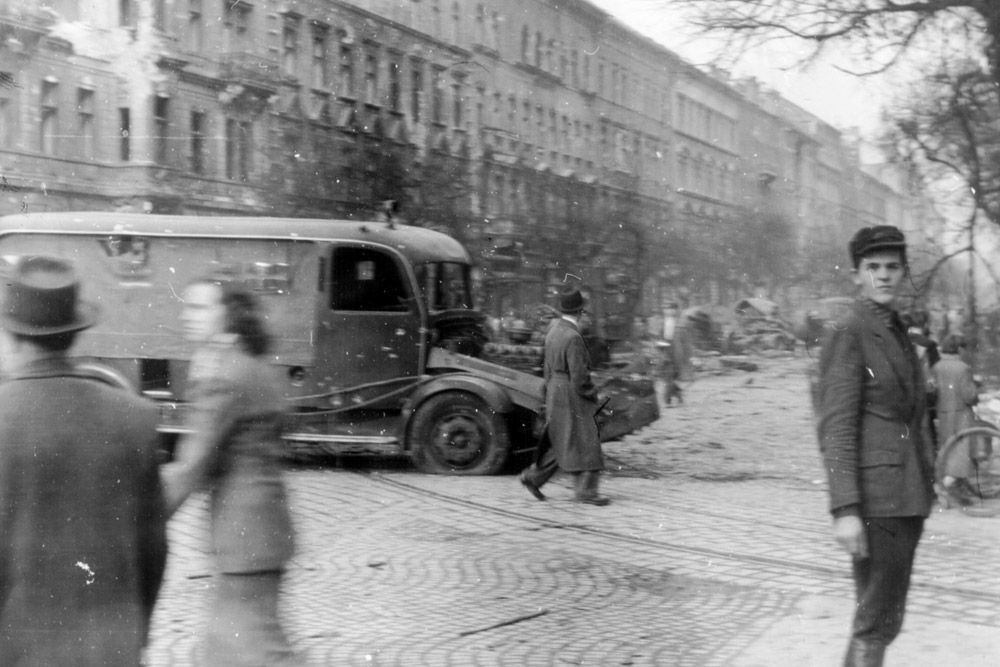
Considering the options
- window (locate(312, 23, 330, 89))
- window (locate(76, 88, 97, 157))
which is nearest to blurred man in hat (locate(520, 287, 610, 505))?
window (locate(312, 23, 330, 89))

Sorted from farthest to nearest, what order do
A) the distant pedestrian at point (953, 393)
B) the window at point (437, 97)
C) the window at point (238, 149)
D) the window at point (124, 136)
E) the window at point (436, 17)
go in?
the window at point (437, 97) < the window at point (124, 136) < the window at point (436, 17) < the window at point (238, 149) < the distant pedestrian at point (953, 393)

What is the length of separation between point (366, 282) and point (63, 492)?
11608 mm

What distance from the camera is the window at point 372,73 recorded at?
86.2 ft

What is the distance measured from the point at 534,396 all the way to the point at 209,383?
31.7ft

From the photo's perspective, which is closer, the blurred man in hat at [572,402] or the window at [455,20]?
the blurred man in hat at [572,402]

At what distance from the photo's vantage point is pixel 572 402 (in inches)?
452

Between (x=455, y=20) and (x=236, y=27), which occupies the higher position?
(x=455, y=20)

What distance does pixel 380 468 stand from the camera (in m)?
14.8

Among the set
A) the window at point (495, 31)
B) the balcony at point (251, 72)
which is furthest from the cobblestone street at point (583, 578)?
the window at point (495, 31)

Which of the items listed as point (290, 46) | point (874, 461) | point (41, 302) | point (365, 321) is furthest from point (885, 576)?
point (290, 46)

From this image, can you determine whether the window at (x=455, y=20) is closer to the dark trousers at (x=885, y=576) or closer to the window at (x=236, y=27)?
the window at (x=236, y=27)

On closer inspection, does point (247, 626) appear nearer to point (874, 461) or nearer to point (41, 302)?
point (41, 302)

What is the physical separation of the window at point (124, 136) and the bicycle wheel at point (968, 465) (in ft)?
60.1

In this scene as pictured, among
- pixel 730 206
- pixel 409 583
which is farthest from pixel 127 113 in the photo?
pixel 409 583
